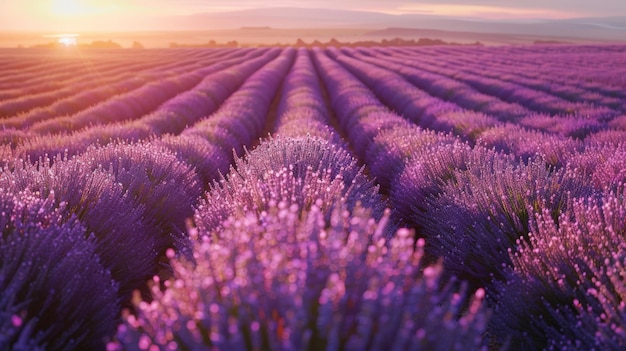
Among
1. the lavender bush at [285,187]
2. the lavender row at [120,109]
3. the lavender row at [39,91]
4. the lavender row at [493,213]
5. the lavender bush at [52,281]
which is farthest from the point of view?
the lavender row at [39,91]

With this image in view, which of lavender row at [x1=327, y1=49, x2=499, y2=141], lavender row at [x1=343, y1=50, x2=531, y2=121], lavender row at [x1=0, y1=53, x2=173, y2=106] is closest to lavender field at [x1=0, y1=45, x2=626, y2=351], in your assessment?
lavender row at [x1=327, y1=49, x2=499, y2=141]

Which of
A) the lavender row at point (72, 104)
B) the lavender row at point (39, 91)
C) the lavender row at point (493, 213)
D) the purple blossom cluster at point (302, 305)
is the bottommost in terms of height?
the lavender row at point (39, 91)

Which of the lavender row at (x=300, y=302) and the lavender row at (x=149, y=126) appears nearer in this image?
the lavender row at (x=300, y=302)

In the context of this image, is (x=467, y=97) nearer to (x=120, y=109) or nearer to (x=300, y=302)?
(x=120, y=109)

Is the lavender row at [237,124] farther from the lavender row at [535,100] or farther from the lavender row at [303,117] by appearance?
the lavender row at [535,100]

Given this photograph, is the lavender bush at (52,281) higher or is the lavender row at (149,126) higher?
the lavender bush at (52,281)

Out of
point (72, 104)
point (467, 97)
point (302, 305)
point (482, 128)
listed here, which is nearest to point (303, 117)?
point (482, 128)

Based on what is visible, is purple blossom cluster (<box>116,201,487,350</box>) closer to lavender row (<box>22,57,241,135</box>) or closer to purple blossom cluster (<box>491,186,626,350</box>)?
purple blossom cluster (<box>491,186,626,350</box>)

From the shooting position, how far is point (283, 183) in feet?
10.6

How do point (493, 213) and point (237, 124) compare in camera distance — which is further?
point (237, 124)

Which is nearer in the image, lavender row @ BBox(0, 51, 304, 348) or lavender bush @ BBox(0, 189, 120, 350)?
lavender bush @ BBox(0, 189, 120, 350)

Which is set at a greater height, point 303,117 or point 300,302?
point 300,302

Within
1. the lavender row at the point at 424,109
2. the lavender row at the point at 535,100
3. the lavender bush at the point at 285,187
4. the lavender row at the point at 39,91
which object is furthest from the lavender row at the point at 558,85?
the lavender row at the point at 39,91

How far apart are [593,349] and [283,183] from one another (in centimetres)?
183
